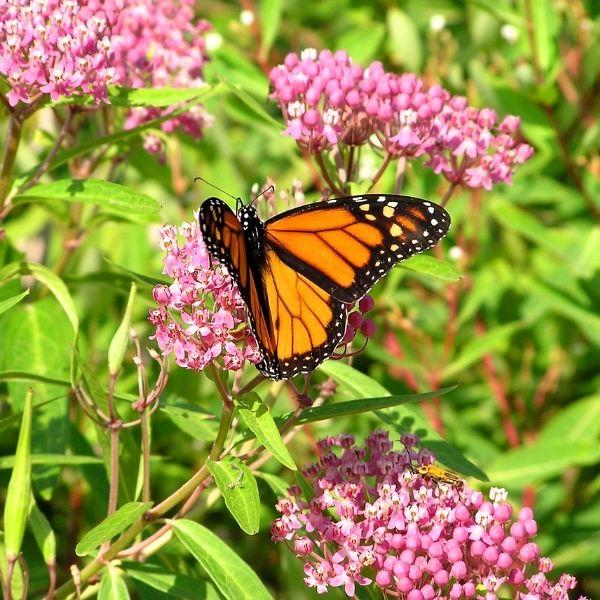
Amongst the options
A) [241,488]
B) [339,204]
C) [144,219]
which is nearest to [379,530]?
[241,488]

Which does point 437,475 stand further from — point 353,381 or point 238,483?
point 238,483

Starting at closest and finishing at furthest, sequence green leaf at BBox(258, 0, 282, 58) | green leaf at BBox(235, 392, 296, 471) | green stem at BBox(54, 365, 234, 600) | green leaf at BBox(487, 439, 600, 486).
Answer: green leaf at BBox(235, 392, 296, 471)
green stem at BBox(54, 365, 234, 600)
green leaf at BBox(487, 439, 600, 486)
green leaf at BBox(258, 0, 282, 58)

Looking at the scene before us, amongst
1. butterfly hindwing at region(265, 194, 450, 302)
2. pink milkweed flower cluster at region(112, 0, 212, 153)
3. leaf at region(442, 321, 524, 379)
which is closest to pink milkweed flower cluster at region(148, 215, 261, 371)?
butterfly hindwing at region(265, 194, 450, 302)

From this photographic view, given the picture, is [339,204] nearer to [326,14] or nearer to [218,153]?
[218,153]

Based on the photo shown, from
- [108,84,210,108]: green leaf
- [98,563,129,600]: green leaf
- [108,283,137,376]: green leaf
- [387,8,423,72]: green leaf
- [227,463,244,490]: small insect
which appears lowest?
[98,563,129,600]: green leaf

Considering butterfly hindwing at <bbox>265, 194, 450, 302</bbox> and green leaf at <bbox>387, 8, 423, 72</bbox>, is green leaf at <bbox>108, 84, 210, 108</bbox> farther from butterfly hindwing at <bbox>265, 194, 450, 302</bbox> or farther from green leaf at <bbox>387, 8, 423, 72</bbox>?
green leaf at <bbox>387, 8, 423, 72</bbox>

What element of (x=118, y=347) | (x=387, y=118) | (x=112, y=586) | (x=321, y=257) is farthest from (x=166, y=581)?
(x=387, y=118)

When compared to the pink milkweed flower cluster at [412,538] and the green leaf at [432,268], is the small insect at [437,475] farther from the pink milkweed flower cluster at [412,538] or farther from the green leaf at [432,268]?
the green leaf at [432,268]
